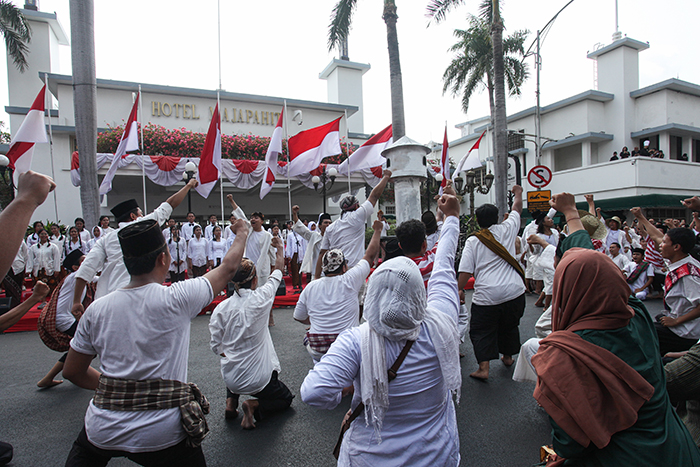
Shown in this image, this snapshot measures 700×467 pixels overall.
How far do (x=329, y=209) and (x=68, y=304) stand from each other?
1934 centimetres

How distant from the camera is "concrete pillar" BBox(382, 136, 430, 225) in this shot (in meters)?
6.68

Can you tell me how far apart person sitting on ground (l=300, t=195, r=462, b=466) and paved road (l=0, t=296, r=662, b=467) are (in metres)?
1.50

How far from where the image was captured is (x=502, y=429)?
335 centimetres

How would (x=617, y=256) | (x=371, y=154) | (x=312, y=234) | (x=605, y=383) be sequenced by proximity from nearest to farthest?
(x=605, y=383), (x=312, y=234), (x=617, y=256), (x=371, y=154)

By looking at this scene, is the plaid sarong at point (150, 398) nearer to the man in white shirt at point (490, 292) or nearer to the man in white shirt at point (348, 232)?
the man in white shirt at point (490, 292)

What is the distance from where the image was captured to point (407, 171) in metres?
6.70

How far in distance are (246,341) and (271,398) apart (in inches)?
25.3

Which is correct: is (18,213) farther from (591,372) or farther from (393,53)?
(393,53)

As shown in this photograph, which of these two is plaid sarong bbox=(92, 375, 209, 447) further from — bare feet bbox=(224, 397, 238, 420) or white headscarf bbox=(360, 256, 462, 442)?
bare feet bbox=(224, 397, 238, 420)

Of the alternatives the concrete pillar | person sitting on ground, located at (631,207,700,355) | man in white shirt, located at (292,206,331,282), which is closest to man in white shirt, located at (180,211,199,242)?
man in white shirt, located at (292,206,331,282)

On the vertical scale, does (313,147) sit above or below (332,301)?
above

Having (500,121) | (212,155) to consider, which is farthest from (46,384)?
(500,121)

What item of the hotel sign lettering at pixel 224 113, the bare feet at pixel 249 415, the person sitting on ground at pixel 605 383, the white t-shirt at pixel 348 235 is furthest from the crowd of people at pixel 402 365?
the hotel sign lettering at pixel 224 113

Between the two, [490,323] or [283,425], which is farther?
[490,323]
